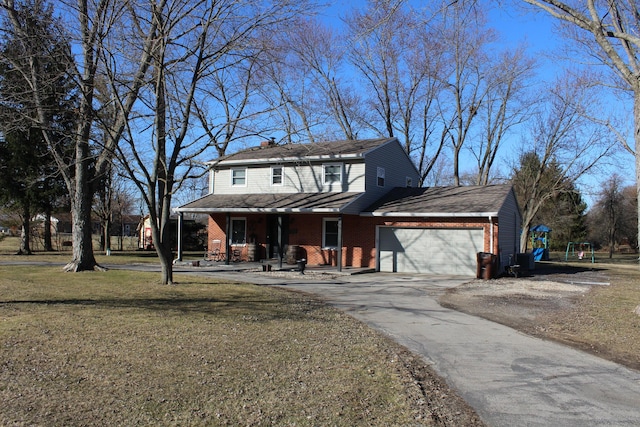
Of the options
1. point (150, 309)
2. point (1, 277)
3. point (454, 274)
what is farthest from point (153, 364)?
point (454, 274)

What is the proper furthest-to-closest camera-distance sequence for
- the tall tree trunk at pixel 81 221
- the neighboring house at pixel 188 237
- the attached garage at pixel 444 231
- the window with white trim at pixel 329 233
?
the neighboring house at pixel 188 237 < the window with white trim at pixel 329 233 < the attached garage at pixel 444 231 < the tall tree trunk at pixel 81 221

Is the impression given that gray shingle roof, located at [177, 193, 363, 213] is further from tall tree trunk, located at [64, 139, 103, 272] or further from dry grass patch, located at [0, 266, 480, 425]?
dry grass patch, located at [0, 266, 480, 425]

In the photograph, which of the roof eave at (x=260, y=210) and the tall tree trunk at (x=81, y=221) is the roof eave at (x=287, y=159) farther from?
the tall tree trunk at (x=81, y=221)

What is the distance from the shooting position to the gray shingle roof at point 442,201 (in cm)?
1998

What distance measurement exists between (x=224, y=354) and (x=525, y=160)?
41.1 metres

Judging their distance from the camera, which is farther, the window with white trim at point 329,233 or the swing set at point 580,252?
the swing set at point 580,252

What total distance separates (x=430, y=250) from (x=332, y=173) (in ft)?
19.2

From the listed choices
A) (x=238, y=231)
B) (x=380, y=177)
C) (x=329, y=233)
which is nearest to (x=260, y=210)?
(x=329, y=233)

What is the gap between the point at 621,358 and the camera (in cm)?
722

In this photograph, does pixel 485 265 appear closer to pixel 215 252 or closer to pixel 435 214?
pixel 435 214

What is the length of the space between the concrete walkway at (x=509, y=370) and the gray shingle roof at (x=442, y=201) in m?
8.73

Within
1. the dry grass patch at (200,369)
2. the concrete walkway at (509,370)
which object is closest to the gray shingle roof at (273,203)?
the concrete walkway at (509,370)

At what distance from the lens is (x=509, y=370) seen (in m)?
6.43

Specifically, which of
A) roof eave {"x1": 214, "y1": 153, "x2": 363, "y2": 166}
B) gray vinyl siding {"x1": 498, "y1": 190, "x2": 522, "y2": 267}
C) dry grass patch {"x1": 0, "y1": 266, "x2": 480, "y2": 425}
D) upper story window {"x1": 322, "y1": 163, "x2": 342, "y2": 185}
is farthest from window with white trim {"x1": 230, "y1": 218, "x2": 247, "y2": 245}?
dry grass patch {"x1": 0, "y1": 266, "x2": 480, "y2": 425}
